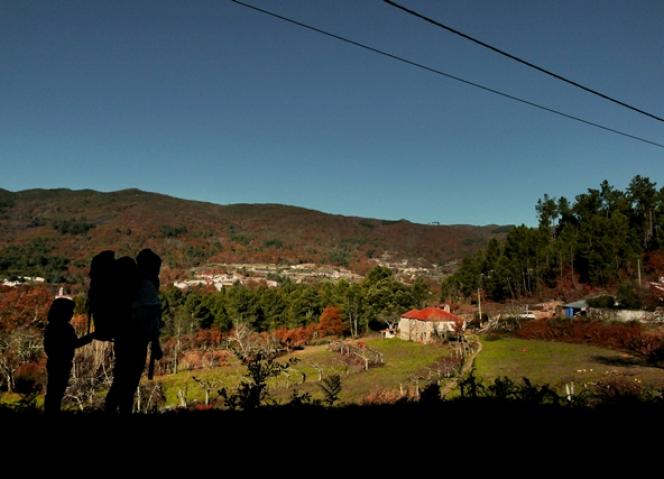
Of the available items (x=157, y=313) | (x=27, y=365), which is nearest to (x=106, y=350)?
(x=27, y=365)

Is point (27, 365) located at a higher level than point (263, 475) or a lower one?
lower

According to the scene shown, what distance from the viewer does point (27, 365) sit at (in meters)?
31.5

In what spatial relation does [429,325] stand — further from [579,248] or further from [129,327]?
[129,327]

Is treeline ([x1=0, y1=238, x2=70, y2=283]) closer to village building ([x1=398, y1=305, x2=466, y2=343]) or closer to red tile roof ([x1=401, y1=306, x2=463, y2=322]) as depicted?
village building ([x1=398, y1=305, x2=466, y2=343])

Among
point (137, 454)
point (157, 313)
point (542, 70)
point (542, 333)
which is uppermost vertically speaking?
point (542, 70)

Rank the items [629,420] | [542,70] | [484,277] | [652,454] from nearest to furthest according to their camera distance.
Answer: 1. [652,454]
2. [629,420]
3. [542,70]
4. [484,277]

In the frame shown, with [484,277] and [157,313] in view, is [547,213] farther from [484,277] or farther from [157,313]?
[157,313]

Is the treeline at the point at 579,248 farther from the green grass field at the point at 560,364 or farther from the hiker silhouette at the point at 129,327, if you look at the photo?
the hiker silhouette at the point at 129,327

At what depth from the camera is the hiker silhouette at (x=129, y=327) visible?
3.67 m

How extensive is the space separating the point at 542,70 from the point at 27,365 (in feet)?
126

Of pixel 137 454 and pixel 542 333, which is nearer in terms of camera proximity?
pixel 137 454

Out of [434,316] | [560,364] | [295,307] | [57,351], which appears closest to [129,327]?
[57,351]

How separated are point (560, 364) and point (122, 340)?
24.5 metres

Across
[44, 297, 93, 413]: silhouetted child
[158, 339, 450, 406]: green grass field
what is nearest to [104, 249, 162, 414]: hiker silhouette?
[44, 297, 93, 413]: silhouetted child
